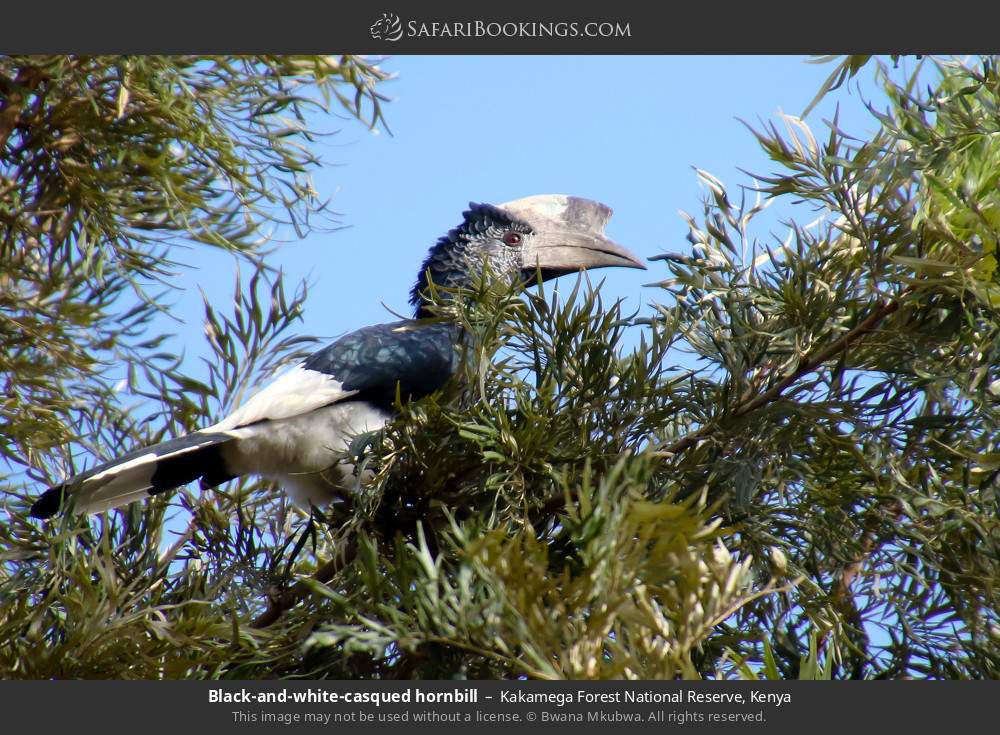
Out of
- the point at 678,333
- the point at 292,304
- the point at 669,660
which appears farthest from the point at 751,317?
the point at 292,304

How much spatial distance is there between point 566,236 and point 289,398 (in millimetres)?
1222

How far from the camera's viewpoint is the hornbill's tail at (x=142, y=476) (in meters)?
2.37

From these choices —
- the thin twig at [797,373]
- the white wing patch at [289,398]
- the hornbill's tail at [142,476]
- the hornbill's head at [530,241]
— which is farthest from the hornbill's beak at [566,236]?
the thin twig at [797,373]

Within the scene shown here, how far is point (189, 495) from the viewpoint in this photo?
2588 millimetres

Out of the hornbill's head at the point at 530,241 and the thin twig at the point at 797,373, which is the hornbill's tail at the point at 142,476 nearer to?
the hornbill's head at the point at 530,241

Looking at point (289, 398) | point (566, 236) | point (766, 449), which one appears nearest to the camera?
point (766, 449)

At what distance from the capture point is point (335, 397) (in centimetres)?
302

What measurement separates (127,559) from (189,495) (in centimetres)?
28

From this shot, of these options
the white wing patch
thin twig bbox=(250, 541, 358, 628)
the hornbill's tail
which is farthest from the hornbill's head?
thin twig bbox=(250, 541, 358, 628)

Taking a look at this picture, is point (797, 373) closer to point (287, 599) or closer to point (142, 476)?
point (287, 599)

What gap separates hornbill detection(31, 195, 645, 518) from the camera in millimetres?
2537

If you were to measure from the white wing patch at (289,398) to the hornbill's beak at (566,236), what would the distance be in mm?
913

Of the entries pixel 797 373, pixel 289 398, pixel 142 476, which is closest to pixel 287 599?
pixel 142 476
